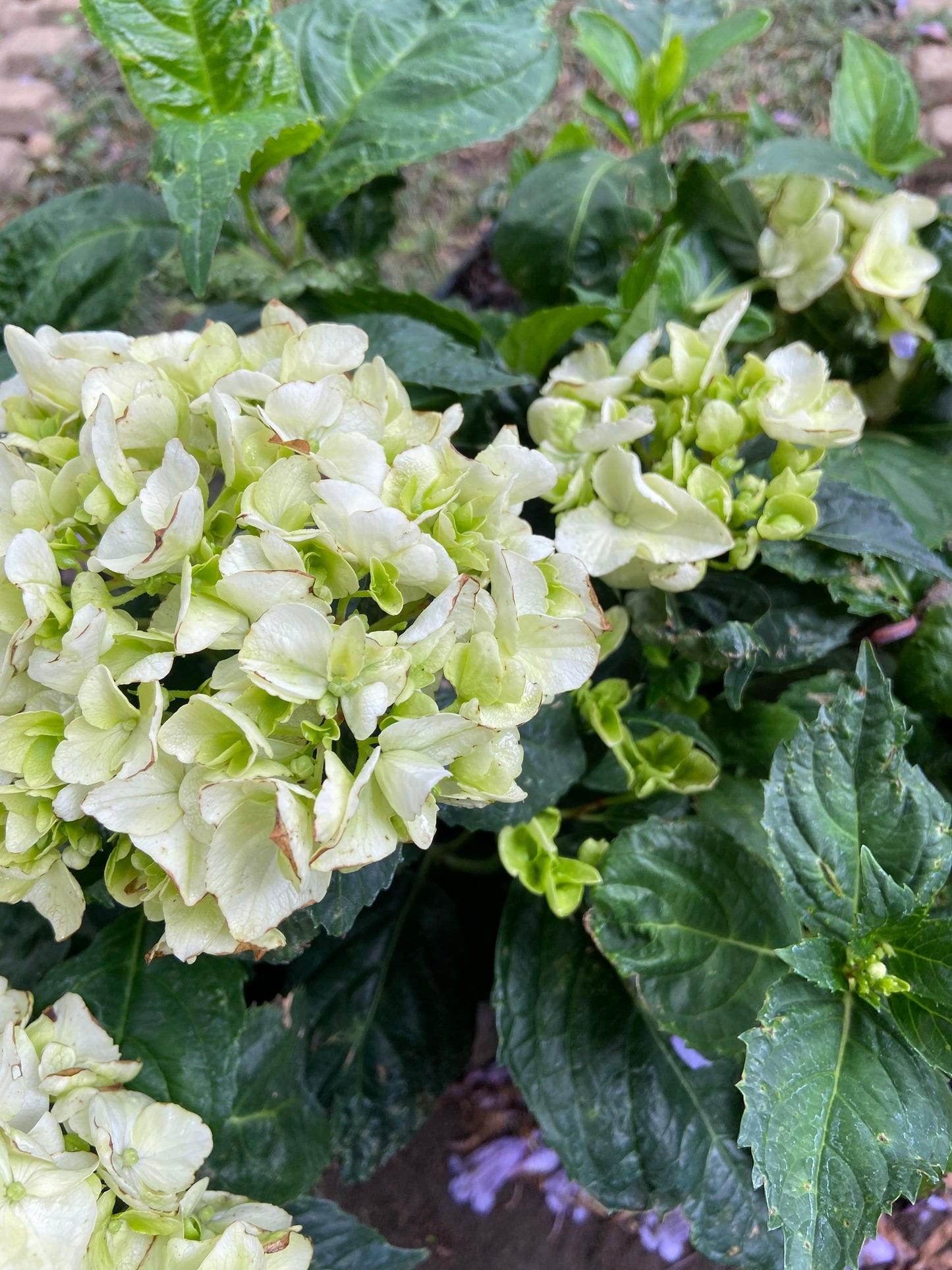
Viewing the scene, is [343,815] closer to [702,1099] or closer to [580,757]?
[580,757]

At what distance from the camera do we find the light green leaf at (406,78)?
0.97 m

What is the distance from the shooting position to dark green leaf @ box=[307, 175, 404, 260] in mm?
1163

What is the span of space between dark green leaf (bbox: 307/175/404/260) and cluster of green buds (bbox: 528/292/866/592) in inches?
20.1

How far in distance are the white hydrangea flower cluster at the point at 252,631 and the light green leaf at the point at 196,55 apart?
40 centimetres

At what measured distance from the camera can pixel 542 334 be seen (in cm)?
97

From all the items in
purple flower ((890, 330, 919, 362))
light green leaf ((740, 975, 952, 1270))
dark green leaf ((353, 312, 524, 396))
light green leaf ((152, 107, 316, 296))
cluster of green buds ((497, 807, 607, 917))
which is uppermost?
light green leaf ((152, 107, 316, 296))

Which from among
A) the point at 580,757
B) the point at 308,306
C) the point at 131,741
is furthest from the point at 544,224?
the point at 131,741

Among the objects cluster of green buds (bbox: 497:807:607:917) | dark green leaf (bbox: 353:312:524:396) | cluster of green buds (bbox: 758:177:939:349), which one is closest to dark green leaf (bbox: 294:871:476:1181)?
cluster of green buds (bbox: 497:807:607:917)

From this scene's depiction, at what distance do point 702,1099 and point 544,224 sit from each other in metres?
0.96

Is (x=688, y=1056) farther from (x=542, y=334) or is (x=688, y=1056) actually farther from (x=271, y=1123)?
(x=542, y=334)

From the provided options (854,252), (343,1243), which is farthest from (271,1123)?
(854,252)

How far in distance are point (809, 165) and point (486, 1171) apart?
124cm

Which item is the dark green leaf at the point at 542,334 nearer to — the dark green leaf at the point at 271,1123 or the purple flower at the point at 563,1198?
the dark green leaf at the point at 271,1123

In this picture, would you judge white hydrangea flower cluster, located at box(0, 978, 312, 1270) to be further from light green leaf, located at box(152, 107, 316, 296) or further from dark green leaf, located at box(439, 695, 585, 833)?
light green leaf, located at box(152, 107, 316, 296)
